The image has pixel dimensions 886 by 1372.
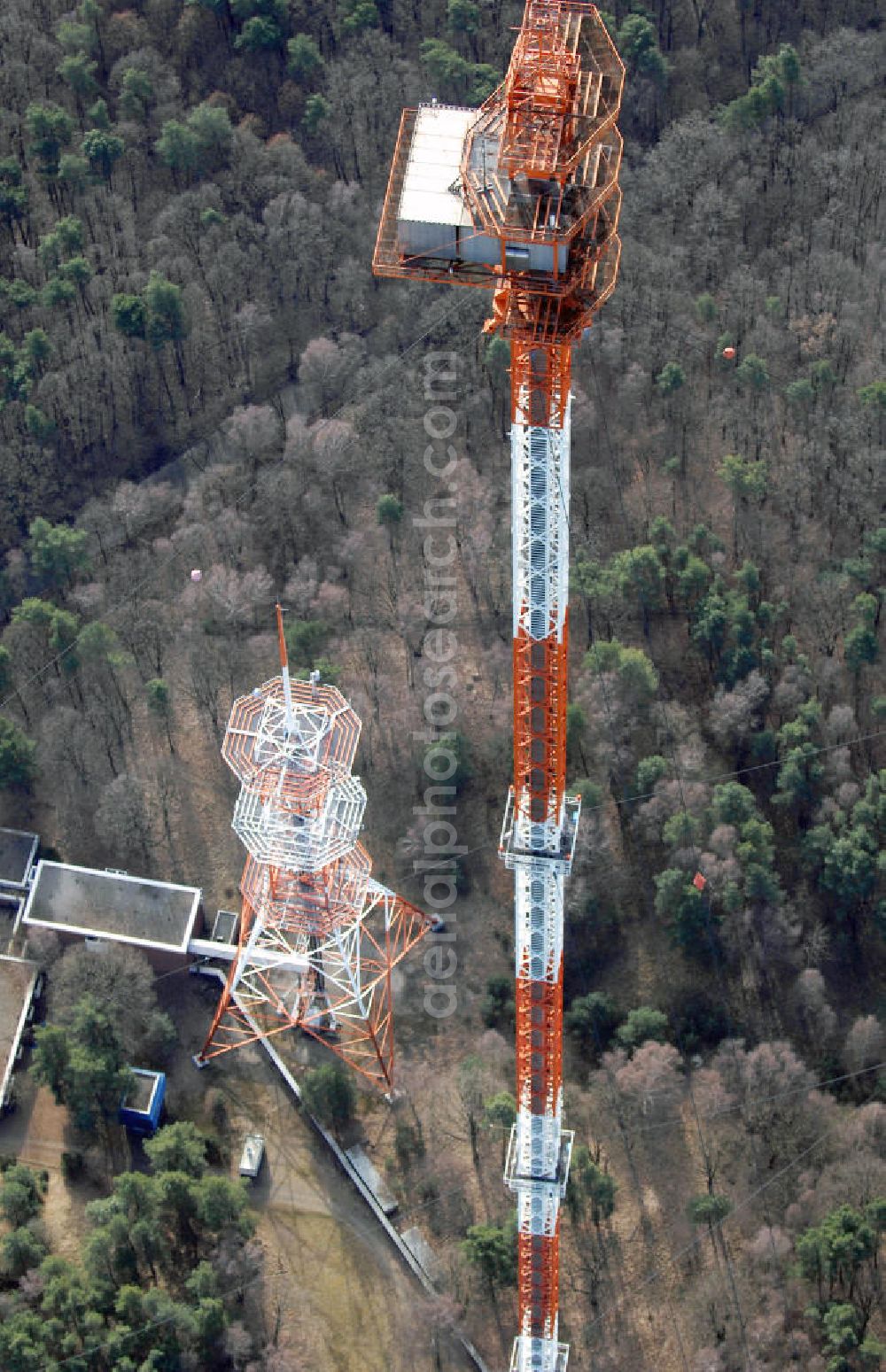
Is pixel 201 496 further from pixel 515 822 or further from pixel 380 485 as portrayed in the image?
pixel 515 822

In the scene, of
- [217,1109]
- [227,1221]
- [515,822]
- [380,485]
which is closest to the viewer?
[515,822]

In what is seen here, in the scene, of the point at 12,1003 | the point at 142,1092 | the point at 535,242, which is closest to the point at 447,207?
the point at 535,242

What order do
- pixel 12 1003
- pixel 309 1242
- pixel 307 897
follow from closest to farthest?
pixel 307 897, pixel 309 1242, pixel 12 1003

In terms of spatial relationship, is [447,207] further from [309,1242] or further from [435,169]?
[309,1242]

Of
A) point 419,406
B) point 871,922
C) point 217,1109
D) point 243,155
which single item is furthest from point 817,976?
point 243,155

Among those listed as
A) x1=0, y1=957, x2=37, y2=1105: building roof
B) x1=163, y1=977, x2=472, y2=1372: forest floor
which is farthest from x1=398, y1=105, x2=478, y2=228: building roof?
x1=0, y1=957, x2=37, y2=1105: building roof

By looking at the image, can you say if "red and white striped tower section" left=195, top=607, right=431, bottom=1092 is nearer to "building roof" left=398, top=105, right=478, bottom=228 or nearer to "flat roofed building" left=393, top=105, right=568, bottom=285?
"flat roofed building" left=393, top=105, right=568, bottom=285
